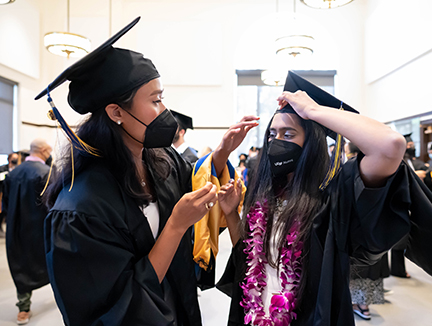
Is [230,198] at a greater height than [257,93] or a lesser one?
lesser

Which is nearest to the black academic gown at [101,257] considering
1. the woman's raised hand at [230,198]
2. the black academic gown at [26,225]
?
the woman's raised hand at [230,198]

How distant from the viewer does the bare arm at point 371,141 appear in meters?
0.96

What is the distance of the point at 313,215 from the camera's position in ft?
4.50

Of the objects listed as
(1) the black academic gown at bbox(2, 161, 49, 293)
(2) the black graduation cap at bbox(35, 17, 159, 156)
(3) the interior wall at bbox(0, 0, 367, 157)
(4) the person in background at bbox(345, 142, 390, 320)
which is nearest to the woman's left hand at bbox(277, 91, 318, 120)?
(2) the black graduation cap at bbox(35, 17, 159, 156)

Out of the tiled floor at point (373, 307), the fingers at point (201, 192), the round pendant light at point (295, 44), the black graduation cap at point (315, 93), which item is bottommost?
the tiled floor at point (373, 307)

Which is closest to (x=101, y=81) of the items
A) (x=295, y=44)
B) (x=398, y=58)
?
(x=295, y=44)

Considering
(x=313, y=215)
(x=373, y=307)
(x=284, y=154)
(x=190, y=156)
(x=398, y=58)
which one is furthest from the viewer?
(x=398, y=58)

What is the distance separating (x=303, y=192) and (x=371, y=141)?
0.52 meters

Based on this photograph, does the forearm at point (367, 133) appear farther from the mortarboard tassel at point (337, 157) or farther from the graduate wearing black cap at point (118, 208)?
the graduate wearing black cap at point (118, 208)

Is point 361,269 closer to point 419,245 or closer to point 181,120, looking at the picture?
point 419,245

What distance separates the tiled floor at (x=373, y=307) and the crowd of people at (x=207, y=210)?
2.07m

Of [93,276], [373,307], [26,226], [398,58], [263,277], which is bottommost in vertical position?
[373,307]

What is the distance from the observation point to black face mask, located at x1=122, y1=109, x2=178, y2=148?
130 cm

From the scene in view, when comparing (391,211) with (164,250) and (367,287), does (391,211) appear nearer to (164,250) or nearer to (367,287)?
(164,250)
